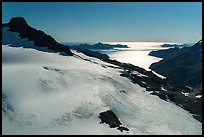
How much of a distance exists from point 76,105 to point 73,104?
51cm

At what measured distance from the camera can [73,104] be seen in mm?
52000

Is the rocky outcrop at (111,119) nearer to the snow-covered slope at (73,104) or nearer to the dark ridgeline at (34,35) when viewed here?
the snow-covered slope at (73,104)

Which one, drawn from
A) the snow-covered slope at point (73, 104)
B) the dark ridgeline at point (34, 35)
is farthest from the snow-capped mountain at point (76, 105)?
the dark ridgeline at point (34, 35)

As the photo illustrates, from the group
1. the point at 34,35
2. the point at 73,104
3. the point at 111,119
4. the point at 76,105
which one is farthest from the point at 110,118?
the point at 34,35

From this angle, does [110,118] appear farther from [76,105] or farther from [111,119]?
[76,105]

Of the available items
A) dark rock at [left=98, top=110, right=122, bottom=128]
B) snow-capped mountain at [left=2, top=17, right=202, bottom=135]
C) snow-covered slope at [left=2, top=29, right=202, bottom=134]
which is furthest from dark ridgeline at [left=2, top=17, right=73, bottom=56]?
dark rock at [left=98, top=110, right=122, bottom=128]

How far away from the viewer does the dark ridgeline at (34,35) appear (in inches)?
3839

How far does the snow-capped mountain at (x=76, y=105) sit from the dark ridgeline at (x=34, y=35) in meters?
21.7

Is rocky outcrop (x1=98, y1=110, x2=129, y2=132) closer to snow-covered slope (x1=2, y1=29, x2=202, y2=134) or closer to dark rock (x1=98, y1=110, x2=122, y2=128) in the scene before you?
dark rock (x1=98, y1=110, x2=122, y2=128)

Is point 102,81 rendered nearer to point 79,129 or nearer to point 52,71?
point 52,71

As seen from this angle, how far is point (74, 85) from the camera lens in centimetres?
6138

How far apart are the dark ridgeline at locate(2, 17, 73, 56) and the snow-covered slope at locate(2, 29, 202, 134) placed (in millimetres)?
22731

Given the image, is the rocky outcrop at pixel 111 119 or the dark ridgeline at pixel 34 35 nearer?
the rocky outcrop at pixel 111 119

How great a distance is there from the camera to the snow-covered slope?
45.4 meters
